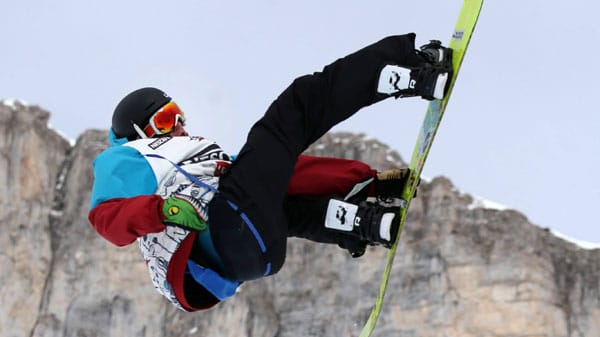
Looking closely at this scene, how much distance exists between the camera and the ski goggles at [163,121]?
21.1ft

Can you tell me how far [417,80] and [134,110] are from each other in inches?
76.9

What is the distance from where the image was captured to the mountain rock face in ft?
90.5

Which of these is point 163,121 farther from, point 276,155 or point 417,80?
point 417,80

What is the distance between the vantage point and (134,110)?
6.45 meters

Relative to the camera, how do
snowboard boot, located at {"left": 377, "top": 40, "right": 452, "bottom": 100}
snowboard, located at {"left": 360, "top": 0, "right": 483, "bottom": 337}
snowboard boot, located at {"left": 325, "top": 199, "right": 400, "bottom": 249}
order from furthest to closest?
snowboard boot, located at {"left": 325, "top": 199, "right": 400, "bottom": 249} → snowboard, located at {"left": 360, "top": 0, "right": 483, "bottom": 337} → snowboard boot, located at {"left": 377, "top": 40, "right": 452, "bottom": 100}

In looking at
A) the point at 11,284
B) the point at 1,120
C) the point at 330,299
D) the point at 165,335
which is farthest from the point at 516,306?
the point at 1,120

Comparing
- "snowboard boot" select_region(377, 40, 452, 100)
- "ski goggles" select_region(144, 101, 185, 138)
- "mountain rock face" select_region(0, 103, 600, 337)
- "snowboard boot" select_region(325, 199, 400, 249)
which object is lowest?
"mountain rock face" select_region(0, 103, 600, 337)

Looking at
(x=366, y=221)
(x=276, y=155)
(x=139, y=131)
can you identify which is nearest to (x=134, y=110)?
(x=139, y=131)

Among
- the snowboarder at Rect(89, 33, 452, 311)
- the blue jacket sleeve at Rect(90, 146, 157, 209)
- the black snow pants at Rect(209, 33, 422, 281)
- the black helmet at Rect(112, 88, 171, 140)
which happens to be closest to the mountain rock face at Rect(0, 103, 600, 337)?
the snowboarder at Rect(89, 33, 452, 311)

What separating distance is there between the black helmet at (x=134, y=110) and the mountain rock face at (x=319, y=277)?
2208cm

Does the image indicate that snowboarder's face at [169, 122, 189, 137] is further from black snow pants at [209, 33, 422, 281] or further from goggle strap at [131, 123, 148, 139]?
black snow pants at [209, 33, 422, 281]

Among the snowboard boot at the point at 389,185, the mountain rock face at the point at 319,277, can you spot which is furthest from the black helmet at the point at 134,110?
the mountain rock face at the point at 319,277

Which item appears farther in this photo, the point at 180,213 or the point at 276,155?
the point at 276,155

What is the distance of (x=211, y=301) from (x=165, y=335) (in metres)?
24.3
